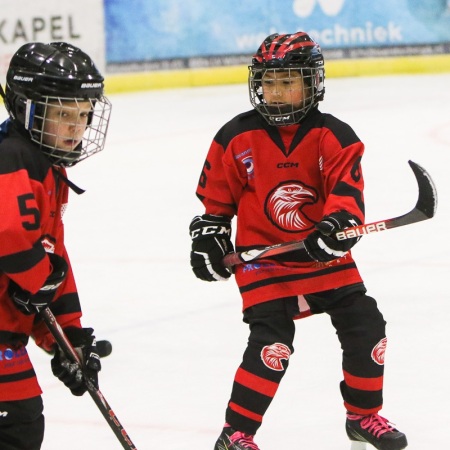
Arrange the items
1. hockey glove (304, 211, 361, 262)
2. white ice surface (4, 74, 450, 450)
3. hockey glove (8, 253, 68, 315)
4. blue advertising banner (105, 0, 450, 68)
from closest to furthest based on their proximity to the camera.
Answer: hockey glove (8, 253, 68, 315)
hockey glove (304, 211, 361, 262)
white ice surface (4, 74, 450, 450)
blue advertising banner (105, 0, 450, 68)

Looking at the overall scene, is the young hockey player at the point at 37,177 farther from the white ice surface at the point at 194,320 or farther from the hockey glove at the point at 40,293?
the white ice surface at the point at 194,320

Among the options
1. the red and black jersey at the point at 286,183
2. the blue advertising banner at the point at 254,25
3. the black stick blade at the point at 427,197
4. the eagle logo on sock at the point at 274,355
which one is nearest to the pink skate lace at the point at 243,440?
the eagle logo on sock at the point at 274,355

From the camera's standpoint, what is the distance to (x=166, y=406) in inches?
110

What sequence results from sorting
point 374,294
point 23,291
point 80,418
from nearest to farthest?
point 23,291, point 80,418, point 374,294

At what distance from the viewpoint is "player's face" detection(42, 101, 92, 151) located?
80.9 inches

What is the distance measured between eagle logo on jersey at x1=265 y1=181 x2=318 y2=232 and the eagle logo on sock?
264 mm

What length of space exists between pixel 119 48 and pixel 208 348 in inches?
255

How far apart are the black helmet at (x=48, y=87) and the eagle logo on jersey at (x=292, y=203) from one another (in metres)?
0.51

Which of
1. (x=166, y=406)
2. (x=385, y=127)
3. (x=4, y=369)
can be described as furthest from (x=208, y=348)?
(x=385, y=127)

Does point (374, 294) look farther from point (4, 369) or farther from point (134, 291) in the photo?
point (4, 369)

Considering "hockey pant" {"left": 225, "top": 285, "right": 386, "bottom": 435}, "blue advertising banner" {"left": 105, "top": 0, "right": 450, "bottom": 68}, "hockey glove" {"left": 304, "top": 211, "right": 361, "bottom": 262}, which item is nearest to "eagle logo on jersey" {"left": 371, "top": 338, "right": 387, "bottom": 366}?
"hockey pant" {"left": 225, "top": 285, "right": 386, "bottom": 435}

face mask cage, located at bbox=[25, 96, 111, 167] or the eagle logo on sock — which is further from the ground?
face mask cage, located at bbox=[25, 96, 111, 167]

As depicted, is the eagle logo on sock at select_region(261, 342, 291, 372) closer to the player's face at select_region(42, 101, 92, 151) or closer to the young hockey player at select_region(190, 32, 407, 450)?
the young hockey player at select_region(190, 32, 407, 450)

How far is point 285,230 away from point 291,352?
266mm
